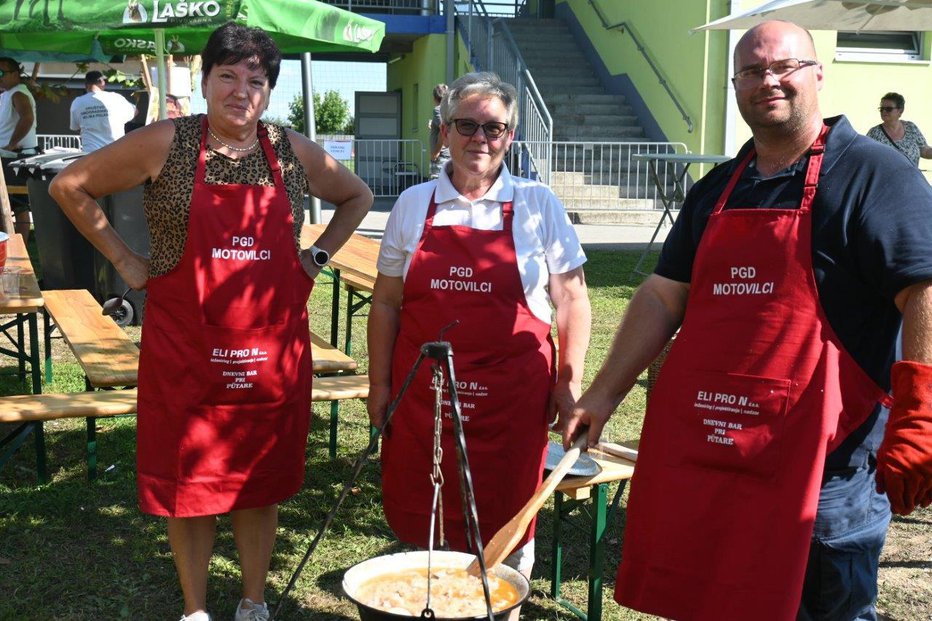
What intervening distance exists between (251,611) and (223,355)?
3.16 ft

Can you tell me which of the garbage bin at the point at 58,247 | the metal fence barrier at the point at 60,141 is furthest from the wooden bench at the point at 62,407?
the metal fence barrier at the point at 60,141

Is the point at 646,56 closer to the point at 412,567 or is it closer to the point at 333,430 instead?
the point at 333,430

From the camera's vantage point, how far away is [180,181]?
3090 millimetres

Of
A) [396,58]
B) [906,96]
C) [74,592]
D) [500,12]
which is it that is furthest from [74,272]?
[396,58]

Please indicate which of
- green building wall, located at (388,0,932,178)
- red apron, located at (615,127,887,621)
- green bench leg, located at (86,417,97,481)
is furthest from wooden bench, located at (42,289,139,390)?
green building wall, located at (388,0,932,178)

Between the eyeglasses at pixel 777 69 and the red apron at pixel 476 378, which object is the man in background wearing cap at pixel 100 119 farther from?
the eyeglasses at pixel 777 69

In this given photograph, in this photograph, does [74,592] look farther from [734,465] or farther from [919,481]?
[919,481]

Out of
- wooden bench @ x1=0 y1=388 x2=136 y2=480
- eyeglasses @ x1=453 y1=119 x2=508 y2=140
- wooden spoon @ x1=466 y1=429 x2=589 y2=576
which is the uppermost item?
eyeglasses @ x1=453 y1=119 x2=508 y2=140

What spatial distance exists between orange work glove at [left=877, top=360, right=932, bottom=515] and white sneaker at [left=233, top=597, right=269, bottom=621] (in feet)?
7.22

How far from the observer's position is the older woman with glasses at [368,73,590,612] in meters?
3.00

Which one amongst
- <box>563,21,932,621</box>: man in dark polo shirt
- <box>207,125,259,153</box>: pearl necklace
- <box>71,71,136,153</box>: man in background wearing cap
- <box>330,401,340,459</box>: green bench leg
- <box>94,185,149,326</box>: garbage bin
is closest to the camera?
<box>563,21,932,621</box>: man in dark polo shirt

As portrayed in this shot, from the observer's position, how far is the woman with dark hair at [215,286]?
3078mm

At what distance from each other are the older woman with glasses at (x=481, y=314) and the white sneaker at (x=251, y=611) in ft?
2.12

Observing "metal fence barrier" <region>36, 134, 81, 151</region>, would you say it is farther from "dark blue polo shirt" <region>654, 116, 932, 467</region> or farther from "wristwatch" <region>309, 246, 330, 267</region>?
"dark blue polo shirt" <region>654, 116, 932, 467</region>
